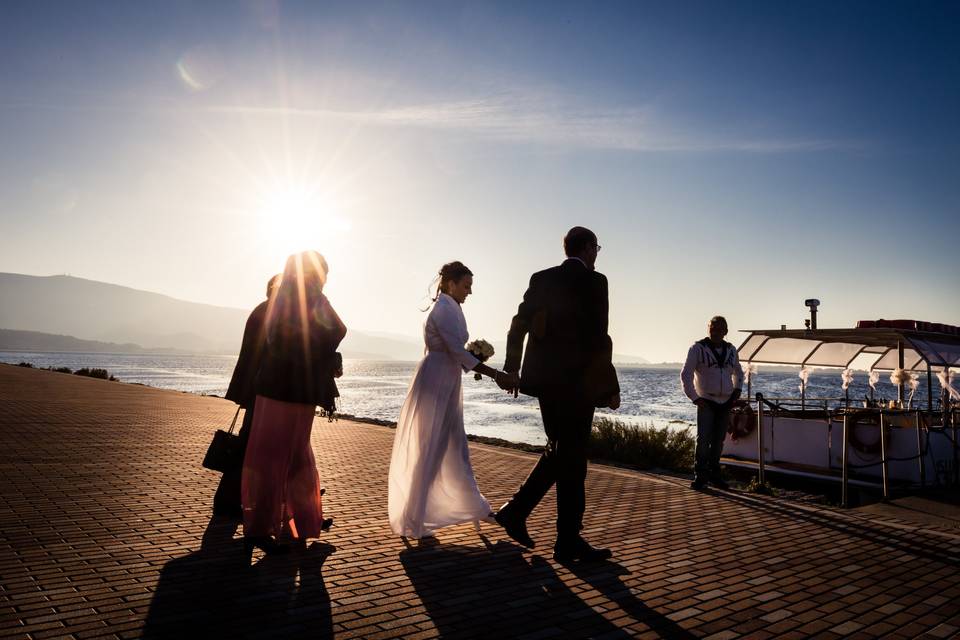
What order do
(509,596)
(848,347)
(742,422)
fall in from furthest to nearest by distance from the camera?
(848,347) < (742,422) < (509,596)

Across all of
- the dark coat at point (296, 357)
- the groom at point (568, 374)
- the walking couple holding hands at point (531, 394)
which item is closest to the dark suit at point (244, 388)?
the dark coat at point (296, 357)

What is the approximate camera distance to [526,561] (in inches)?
193

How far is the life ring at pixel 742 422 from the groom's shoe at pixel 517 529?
Result: 798cm

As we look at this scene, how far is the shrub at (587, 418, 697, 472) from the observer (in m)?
12.8

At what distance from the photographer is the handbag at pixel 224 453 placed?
5.47 meters

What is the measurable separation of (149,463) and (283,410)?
4.90m

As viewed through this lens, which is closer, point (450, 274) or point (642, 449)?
point (450, 274)

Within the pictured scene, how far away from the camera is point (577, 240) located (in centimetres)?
528

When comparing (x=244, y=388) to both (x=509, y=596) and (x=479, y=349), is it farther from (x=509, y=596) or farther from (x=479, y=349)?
(x=509, y=596)

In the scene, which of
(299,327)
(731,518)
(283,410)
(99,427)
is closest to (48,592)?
(283,410)

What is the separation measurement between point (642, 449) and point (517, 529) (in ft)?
27.3

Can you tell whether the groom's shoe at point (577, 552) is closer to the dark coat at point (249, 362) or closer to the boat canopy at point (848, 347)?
the dark coat at point (249, 362)

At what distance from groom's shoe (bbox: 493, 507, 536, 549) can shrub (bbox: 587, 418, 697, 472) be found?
7575 millimetres

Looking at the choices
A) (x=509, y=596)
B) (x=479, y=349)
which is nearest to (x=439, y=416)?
(x=479, y=349)
